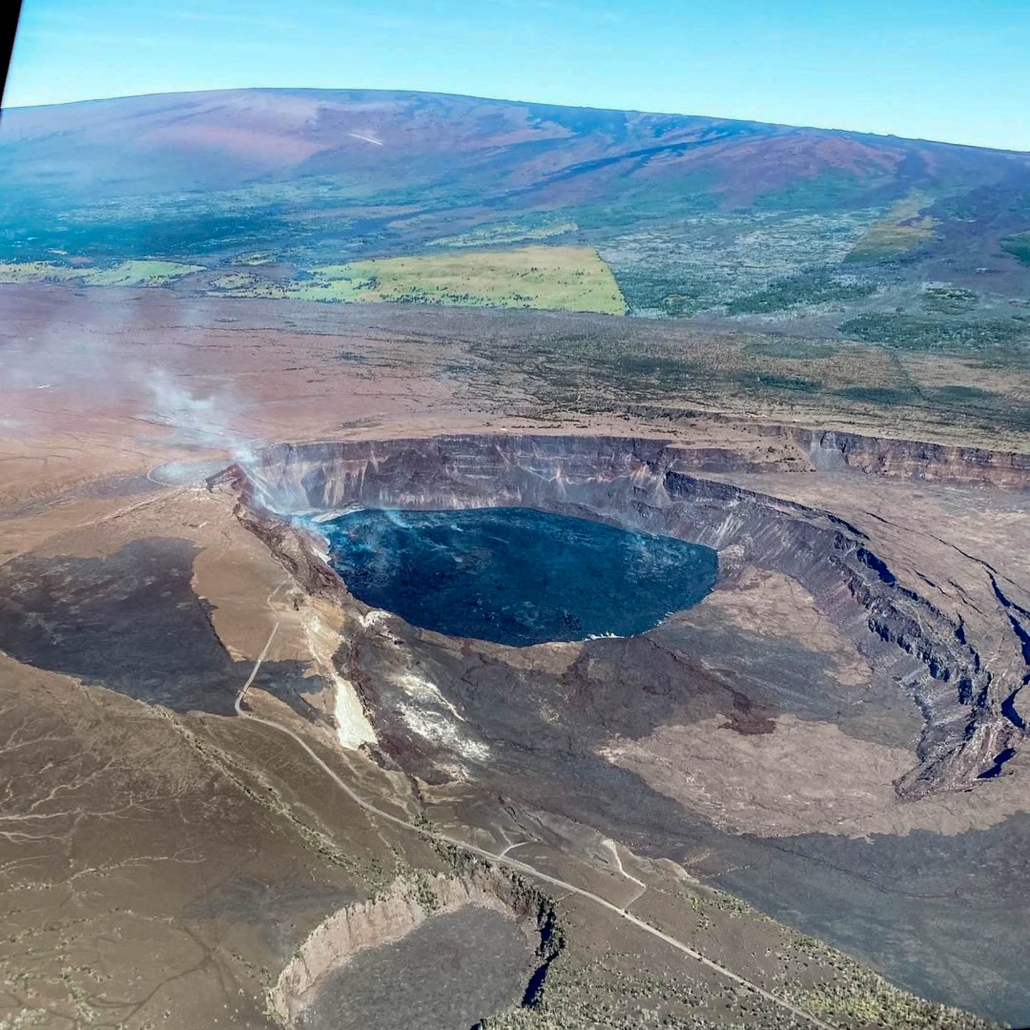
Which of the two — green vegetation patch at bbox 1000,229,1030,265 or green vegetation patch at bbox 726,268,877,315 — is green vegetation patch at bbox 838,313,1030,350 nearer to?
green vegetation patch at bbox 726,268,877,315

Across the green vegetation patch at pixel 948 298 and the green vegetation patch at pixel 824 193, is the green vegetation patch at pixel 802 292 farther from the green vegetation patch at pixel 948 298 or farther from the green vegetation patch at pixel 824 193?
the green vegetation patch at pixel 824 193

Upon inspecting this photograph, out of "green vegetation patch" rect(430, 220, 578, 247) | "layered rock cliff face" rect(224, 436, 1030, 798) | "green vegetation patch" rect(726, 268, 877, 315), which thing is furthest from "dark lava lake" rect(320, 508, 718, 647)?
"green vegetation patch" rect(430, 220, 578, 247)

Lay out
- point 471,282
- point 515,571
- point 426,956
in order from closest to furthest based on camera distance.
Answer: point 426,956 → point 515,571 → point 471,282

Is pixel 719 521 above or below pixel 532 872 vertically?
above

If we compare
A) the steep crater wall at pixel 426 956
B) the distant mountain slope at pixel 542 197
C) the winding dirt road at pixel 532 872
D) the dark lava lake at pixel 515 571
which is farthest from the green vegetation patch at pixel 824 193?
the steep crater wall at pixel 426 956

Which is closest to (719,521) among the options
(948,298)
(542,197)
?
(948,298)

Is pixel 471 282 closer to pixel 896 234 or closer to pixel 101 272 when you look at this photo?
pixel 101 272
